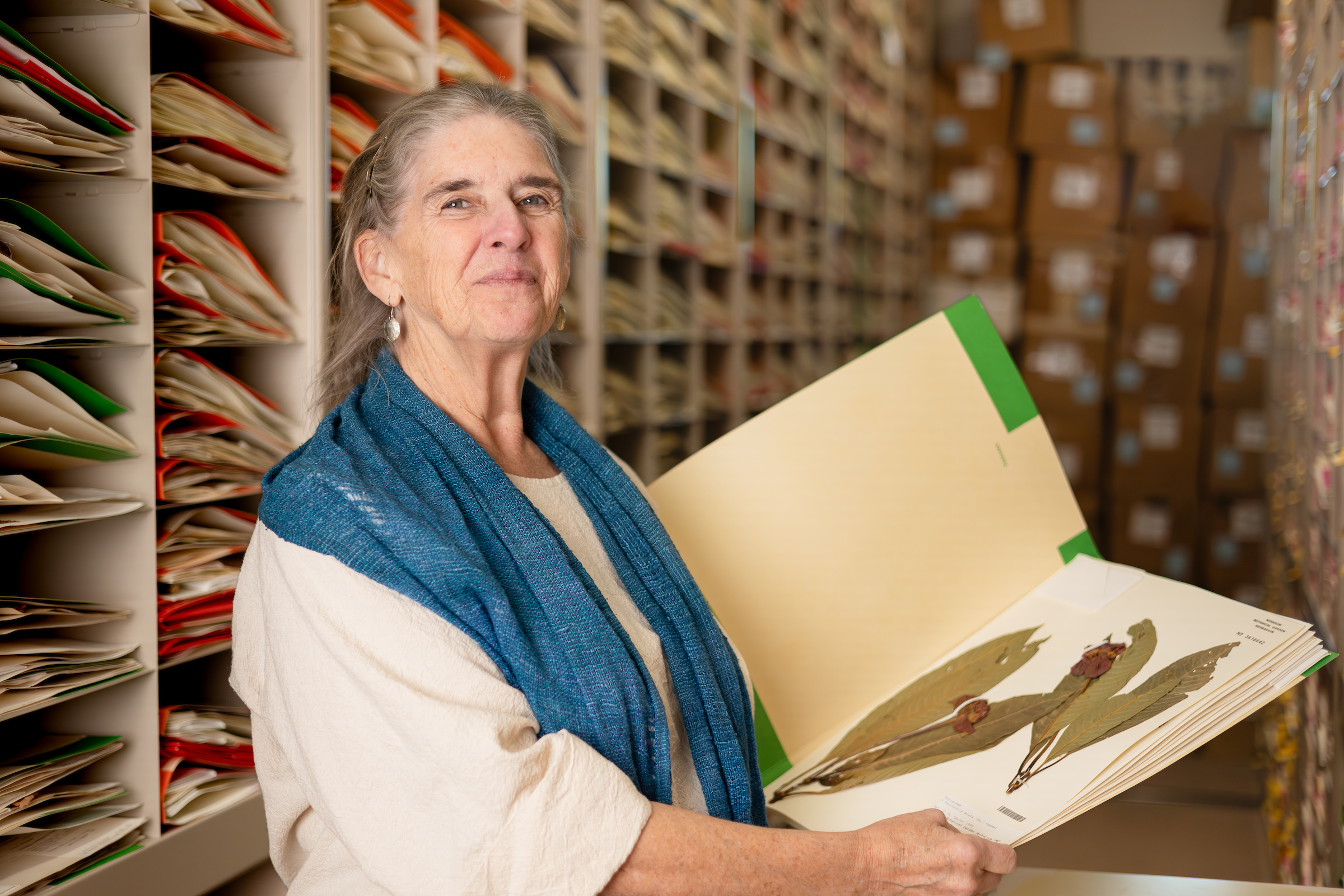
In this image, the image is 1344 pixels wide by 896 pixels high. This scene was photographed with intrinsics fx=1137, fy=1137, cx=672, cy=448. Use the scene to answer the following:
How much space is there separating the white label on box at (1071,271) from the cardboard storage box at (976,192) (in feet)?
0.84

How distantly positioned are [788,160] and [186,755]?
315 centimetres

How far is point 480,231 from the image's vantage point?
40.6 inches

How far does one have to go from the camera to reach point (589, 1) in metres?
2.61

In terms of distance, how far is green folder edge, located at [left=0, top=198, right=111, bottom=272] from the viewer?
1289mm

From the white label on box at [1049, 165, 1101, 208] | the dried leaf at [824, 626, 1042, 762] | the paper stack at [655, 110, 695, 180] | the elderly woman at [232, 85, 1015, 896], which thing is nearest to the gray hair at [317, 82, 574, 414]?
the elderly woman at [232, 85, 1015, 896]

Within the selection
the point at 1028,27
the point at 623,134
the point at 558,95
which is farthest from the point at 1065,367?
the point at 558,95

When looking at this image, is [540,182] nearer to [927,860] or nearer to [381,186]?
[381,186]

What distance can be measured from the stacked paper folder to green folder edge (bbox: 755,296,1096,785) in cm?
77

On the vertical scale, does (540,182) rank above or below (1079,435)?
above

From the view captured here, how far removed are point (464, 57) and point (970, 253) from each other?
3.46 m

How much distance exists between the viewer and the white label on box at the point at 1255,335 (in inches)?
184

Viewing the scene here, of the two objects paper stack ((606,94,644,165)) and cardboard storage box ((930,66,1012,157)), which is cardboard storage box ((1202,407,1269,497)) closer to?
cardboard storage box ((930,66,1012,157))

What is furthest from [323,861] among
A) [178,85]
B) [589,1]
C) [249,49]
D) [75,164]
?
[589,1]

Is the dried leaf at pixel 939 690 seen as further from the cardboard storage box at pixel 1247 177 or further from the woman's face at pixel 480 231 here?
the cardboard storage box at pixel 1247 177
